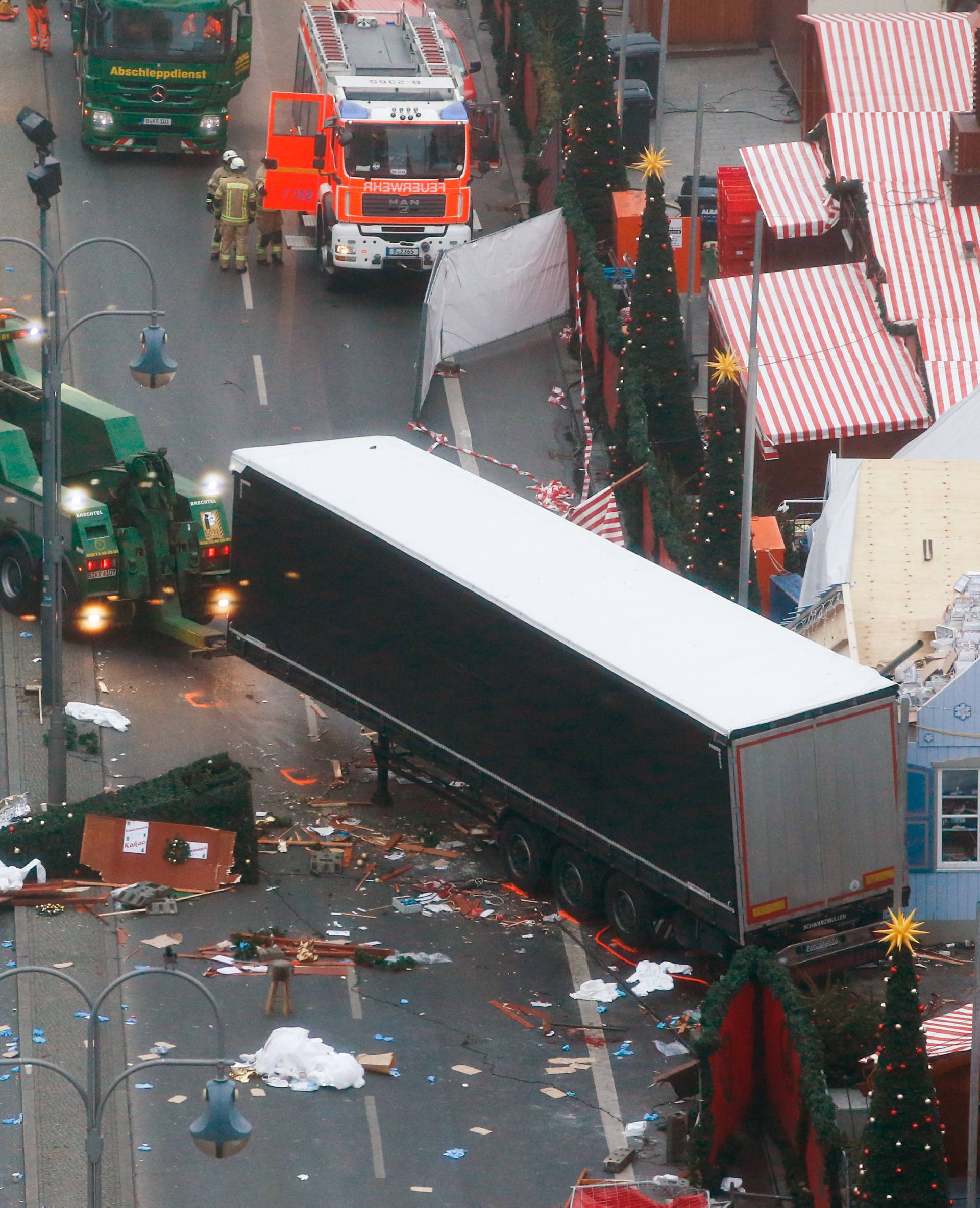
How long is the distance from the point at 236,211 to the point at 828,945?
20277mm

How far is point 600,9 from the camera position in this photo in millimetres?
39781

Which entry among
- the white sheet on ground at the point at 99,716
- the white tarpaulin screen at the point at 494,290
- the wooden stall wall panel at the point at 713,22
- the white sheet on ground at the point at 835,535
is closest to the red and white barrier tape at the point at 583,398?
the white tarpaulin screen at the point at 494,290

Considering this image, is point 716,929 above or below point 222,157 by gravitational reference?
below

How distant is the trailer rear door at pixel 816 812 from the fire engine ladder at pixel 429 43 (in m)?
20.7

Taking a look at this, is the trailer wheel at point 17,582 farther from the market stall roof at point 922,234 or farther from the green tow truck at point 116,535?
the market stall roof at point 922,234

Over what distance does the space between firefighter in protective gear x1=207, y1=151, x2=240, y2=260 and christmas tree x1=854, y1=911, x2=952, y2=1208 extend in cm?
2399

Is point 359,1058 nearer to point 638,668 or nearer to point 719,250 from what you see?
point 638,668

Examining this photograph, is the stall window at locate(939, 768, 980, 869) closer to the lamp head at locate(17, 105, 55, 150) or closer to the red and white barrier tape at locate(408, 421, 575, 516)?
the red and white barrier tape at locate(408, 421, 575, 516)

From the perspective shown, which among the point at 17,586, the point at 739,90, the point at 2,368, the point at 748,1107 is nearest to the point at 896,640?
the point at 748,1107

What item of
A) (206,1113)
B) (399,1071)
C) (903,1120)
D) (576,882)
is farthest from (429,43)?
(206,1113)

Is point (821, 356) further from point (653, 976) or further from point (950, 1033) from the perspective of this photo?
point (950, 1033)

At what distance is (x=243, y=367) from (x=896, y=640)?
1480cm

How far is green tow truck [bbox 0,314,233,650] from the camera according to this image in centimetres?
2952

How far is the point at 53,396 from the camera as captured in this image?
25.3m
